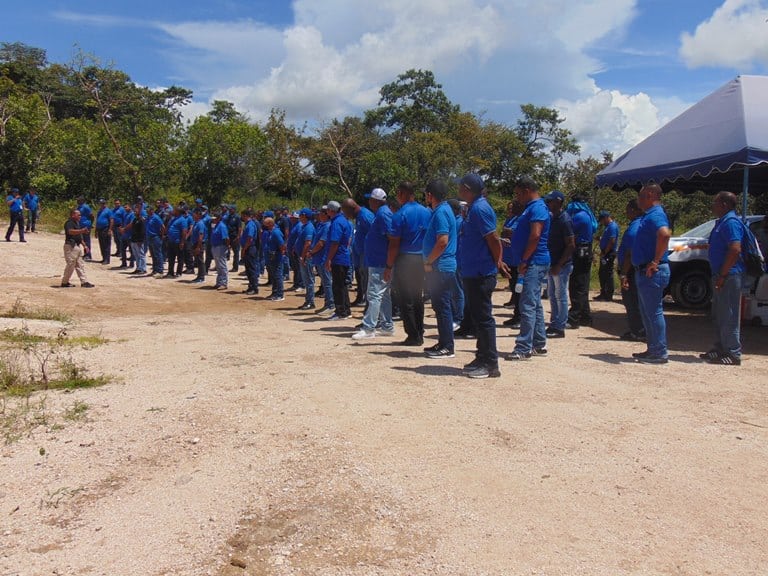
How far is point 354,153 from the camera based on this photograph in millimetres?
34750

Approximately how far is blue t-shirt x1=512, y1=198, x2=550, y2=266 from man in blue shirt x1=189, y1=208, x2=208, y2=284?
33.2ft

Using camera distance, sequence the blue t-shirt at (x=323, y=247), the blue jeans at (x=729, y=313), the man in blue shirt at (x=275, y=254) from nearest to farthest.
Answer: the blue jeans at (x=729, y=313), the blue t-shirt at (x=323, y=247), the man in blue shirt at (x=275, y=254)

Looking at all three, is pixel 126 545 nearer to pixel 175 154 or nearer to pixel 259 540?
pixel 259 540

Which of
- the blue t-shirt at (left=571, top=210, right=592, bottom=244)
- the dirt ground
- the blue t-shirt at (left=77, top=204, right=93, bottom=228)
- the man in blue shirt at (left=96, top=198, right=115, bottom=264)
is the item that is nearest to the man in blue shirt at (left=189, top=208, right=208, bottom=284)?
the blue t-shirt at (left=77, top=204, right=93, bottom=228)

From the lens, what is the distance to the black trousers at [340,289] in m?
10.3

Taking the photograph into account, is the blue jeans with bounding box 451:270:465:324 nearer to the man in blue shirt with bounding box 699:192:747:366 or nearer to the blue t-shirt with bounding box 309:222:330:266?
the blue t-shirt with bounding box 309:222:330:266

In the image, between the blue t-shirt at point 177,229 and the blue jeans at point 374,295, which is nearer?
the blue jeans at point 374,295

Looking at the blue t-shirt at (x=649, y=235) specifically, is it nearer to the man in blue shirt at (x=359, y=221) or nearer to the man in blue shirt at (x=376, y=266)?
the man in blue shirt at (x=376, y=266)

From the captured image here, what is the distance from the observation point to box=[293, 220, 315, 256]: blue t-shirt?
38.8 ft

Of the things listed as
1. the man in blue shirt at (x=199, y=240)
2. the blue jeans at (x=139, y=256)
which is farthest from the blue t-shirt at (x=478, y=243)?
the blue jeans at (x=139, y=256)

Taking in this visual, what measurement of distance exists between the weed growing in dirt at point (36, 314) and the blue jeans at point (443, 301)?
6.03 metres

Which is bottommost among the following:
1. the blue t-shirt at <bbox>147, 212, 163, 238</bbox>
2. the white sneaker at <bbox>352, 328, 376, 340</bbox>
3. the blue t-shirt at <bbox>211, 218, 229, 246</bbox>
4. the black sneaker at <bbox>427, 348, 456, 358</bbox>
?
the black sneaker at <bbox>427, 348, 456, 358</bbox>

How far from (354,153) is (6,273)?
22.0m

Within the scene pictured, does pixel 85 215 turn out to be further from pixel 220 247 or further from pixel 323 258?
pixel 323 258
